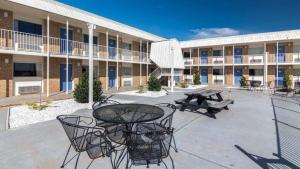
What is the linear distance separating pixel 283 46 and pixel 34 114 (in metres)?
26.4

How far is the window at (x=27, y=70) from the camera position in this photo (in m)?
12.2

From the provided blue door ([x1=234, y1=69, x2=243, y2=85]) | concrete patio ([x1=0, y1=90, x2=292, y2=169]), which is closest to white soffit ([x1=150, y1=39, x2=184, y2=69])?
blue door ([x1=234, y1=69, x2=243, y2=85])

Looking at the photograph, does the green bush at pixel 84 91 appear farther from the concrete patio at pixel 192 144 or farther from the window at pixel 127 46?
the window at pixel 127 46

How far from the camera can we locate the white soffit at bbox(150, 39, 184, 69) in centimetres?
2106

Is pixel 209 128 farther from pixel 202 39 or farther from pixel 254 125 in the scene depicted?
pixel 202 39

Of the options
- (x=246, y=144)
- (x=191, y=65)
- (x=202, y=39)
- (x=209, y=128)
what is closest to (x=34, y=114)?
(x=209, y=128)

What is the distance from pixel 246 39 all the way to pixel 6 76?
2463cm

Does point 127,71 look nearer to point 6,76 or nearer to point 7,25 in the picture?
point 6,76


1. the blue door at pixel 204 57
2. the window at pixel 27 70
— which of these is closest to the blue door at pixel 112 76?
the window at pixel 27 70

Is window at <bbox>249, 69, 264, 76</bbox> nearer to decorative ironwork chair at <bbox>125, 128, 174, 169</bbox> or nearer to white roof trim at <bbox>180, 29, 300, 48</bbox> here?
white roof trim at <bbox>180, 29, 300, 48</bbox>

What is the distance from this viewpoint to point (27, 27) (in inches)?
495

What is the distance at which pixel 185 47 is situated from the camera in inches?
1087

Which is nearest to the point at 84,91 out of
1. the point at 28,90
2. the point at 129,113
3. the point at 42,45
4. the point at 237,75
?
the point at 28,90

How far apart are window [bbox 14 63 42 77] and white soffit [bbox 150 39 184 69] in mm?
12294
